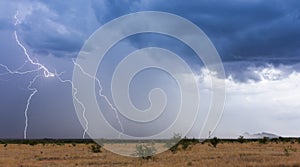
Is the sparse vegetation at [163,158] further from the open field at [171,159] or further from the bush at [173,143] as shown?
the bush at [173,143]

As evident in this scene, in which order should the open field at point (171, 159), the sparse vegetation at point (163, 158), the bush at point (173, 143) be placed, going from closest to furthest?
the open field at point (171, 159) → the sparse vegetation at point (163, 158) → the bush at point (173, 143)

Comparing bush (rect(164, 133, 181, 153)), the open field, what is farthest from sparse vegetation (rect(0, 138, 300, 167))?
bush (rect(164, 133, 181, 153))

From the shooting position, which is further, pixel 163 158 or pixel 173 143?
pixel 173 143

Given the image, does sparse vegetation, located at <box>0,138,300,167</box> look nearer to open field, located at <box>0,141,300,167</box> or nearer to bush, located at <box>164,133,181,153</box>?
open field, located at <box>0,141,300,167</box>

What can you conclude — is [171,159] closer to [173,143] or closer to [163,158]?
[163,158]

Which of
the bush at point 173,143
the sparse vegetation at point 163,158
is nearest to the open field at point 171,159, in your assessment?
the sparse vegetation at point 163,158

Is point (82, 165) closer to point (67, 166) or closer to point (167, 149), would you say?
point (67, 166)

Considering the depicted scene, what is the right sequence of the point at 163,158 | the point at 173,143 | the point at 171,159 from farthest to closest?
the point at 173,143 → the point at 163,158 → the point at 171,159

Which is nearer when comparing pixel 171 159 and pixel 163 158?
pixel 171 159

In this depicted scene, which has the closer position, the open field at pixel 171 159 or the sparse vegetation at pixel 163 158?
the open field at pixel 171 159

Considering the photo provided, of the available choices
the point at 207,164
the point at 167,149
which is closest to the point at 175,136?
the point at 167,149

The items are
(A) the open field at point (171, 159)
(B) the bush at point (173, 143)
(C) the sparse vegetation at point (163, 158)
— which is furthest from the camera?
(B) the bush at point (173, 143)

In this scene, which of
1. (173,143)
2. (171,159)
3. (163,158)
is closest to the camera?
(171,159)

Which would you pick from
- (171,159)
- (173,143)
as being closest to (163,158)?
(171,159)
